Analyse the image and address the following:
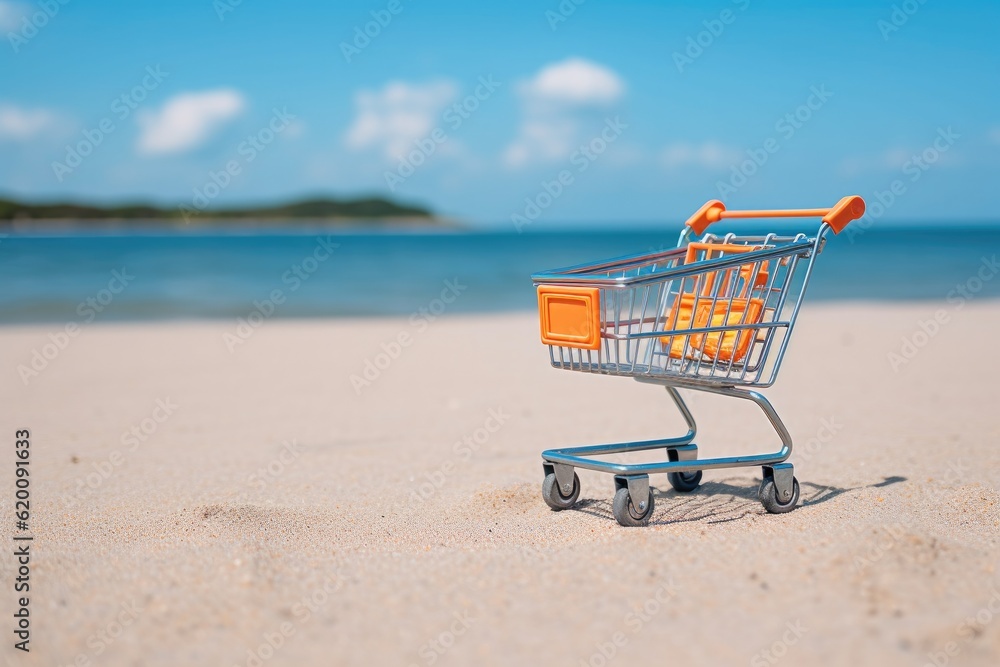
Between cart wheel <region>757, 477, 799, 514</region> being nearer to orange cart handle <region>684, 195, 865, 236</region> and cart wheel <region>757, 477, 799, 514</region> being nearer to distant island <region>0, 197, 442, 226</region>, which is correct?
orange cart handle <region>684, 195, 865, 236</region>

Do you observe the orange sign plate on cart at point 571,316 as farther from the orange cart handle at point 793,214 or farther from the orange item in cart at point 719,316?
the orange cart handle at point 793,214

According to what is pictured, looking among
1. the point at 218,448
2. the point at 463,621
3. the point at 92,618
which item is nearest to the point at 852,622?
the point at 463,621

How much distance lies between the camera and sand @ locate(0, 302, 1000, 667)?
2758mm

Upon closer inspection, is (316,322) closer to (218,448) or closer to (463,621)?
(218,448)

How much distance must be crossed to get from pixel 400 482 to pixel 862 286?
19597 millimetres

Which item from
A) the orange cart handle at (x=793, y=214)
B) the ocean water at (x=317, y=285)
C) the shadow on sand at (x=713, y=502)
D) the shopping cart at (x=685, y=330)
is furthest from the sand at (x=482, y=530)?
the ocean water at (x=317, y=285)

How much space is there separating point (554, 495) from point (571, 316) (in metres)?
0.94

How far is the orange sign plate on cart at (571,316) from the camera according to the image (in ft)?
12.4

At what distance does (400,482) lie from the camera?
514 centimetres

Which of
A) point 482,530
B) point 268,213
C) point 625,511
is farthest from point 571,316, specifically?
point 268,213

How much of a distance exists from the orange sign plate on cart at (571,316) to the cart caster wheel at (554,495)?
72 centimetres

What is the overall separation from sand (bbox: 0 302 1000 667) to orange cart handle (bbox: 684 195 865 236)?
133 cm

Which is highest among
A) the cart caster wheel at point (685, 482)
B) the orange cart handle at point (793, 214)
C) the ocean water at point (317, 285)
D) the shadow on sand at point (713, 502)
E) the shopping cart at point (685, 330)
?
the ocean water at point (317, 285)

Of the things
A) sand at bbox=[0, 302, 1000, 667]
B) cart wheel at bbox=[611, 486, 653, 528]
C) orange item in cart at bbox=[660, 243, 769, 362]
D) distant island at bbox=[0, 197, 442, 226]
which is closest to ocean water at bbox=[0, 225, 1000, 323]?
sand at bbox=[0, 302, 1000, 667]
